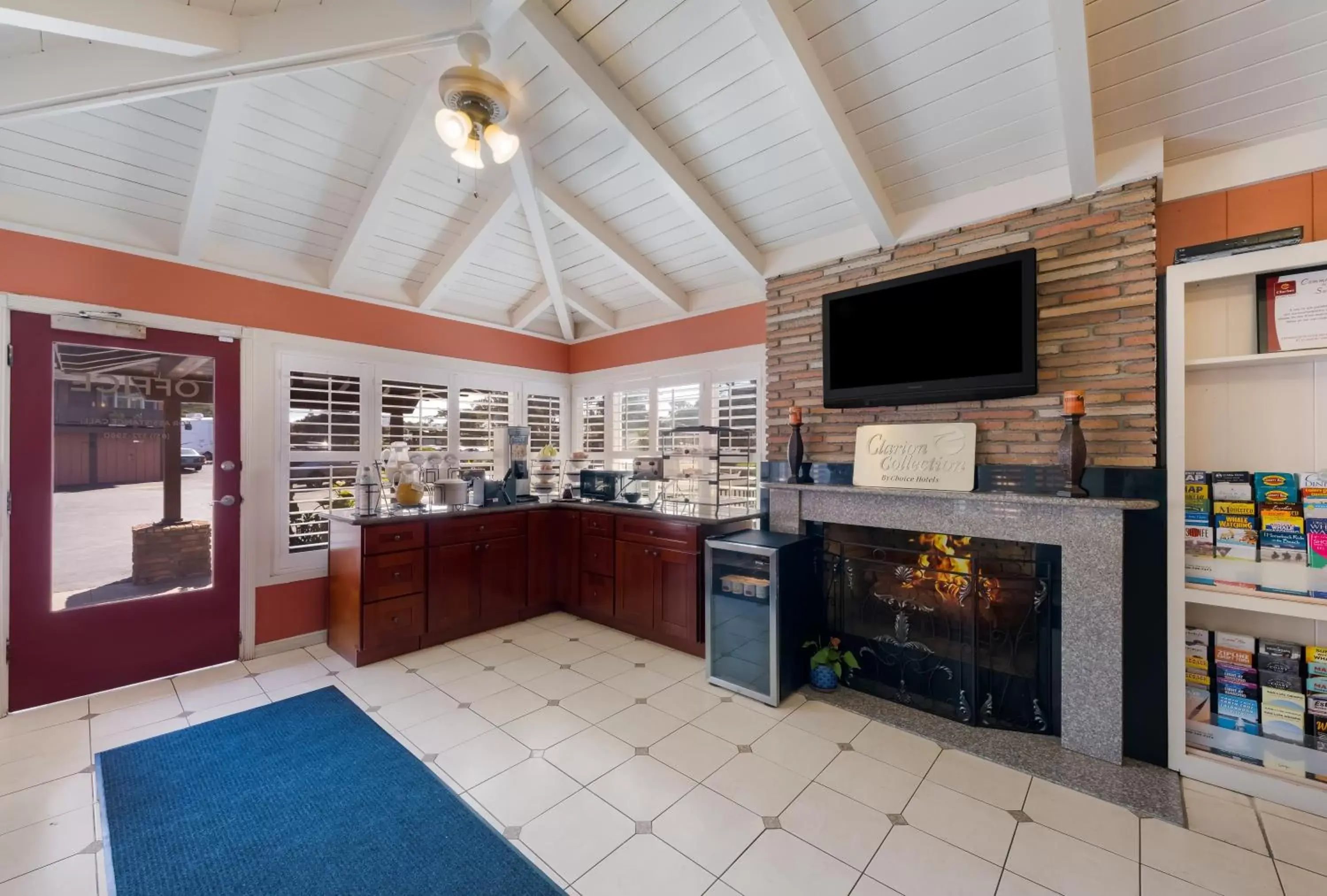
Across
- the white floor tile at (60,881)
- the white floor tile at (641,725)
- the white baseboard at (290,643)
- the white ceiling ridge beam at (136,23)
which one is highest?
the white ceiling ridge beam at (136,23)

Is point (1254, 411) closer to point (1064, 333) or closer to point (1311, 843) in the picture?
point (1064, 333)

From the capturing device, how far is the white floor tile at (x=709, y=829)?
1.84m

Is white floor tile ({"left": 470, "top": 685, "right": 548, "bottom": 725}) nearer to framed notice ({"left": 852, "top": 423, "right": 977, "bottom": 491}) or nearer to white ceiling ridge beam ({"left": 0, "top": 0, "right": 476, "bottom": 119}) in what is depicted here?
framed notice ({"left": 852, "top": 423, "right": 977, "bottom": 491})

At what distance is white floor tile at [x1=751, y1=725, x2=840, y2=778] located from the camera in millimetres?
2348

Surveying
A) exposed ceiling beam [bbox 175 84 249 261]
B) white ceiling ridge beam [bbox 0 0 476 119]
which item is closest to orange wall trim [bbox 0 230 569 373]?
exposed ceiling beam [bbox 175 84 249 261]

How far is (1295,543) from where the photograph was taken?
7.06ft

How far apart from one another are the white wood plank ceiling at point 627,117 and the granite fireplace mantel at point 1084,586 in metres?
1.45

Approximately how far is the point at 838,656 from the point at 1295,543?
198 centimetres

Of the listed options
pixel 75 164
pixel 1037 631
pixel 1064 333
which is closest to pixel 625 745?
pixel 1037 631

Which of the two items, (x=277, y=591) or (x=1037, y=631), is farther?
(x=277, y=591)

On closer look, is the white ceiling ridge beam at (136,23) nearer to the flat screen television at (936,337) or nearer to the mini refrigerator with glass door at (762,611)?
the flat screen television at (936,337)

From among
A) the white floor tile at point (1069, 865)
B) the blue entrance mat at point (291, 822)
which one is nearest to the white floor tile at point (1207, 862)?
the white floor tile at point (1069, 865)

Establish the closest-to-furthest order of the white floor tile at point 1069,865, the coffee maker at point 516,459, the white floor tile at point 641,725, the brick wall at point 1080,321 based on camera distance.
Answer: the white floor tile at point 1069,865
the brick wall at point 1080,321
the white floor tile at point 641,725
the coffee maker at point 516,459

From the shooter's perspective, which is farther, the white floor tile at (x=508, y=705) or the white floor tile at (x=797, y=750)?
the white floor tile at (x=508, y=705)
